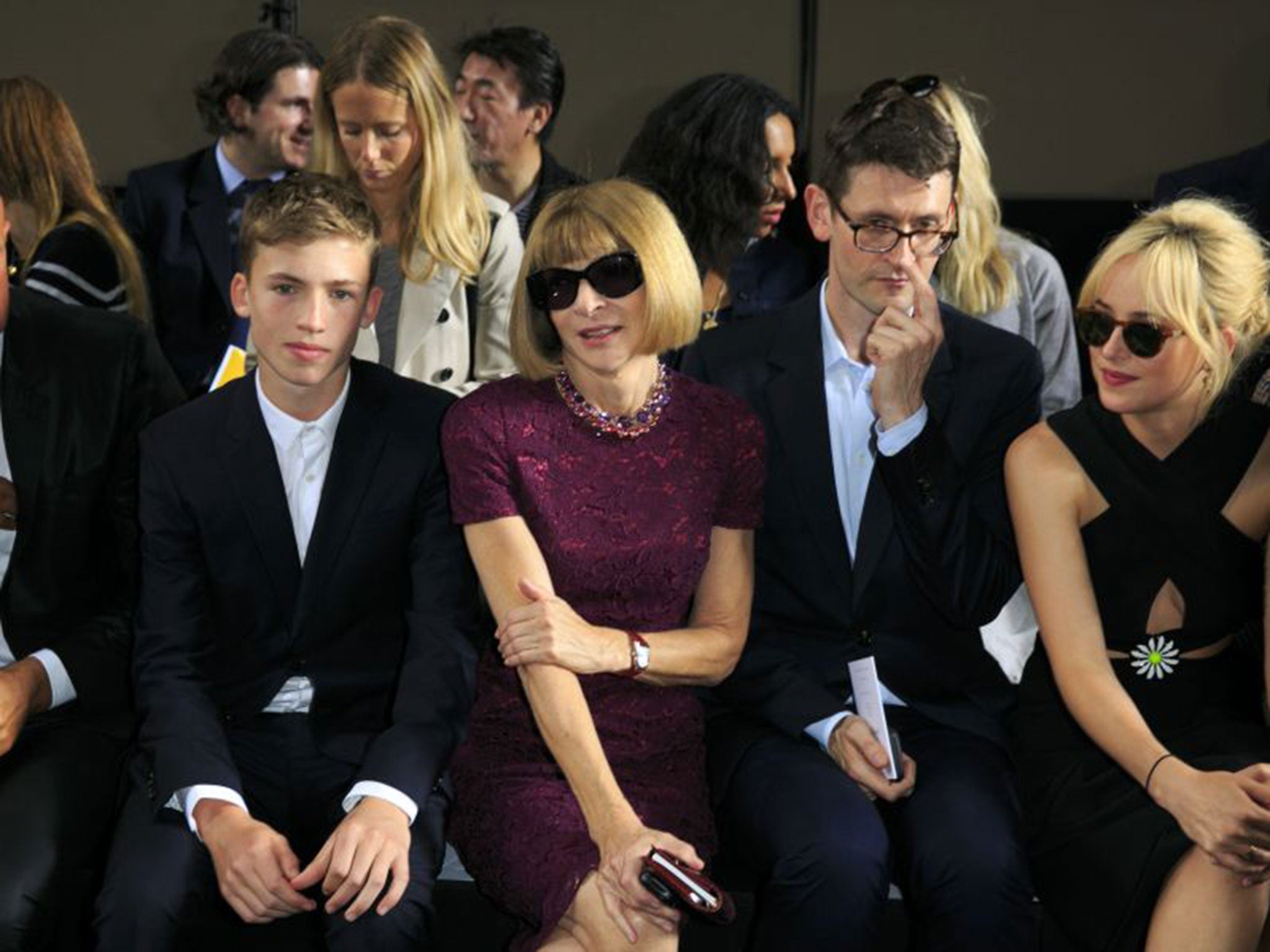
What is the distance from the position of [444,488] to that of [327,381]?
0.25 meters

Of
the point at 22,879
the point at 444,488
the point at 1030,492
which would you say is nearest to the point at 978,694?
the point at 1030,492

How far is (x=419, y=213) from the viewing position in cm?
355

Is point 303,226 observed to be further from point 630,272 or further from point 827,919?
point 827,919

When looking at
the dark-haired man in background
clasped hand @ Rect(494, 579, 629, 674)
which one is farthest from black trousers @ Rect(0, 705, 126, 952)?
the dark-haired man in background

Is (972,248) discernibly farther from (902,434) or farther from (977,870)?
(977,870)

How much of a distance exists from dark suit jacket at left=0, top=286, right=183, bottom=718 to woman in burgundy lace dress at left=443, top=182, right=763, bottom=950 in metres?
0.57

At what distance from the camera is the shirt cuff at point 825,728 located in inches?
103

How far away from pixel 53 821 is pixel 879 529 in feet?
4.33

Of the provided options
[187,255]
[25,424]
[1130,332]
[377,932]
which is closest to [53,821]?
[377,932]

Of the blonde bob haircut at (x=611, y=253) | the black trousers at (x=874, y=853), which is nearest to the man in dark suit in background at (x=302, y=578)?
the blonde bob haircut at (x=611, y=253)

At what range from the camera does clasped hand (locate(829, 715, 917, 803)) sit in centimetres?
254

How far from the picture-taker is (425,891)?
2.38m

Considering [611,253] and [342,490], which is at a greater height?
[611,253]

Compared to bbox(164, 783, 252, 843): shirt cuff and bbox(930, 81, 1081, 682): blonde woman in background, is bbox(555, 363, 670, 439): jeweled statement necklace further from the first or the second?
bbox(930, 81, 1081, 682): blonde woman in background
